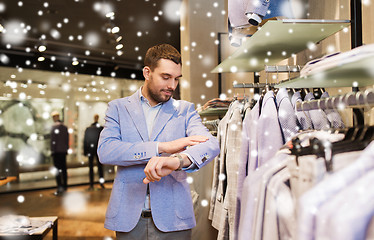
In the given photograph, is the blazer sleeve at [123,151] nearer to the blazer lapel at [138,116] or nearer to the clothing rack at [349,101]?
the blazer lapel at [138,116]

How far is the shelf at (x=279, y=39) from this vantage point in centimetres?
131

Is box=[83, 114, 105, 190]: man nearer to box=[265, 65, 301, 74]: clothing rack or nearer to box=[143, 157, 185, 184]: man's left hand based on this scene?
box=[265, 65, 301, 74]: clothing rack

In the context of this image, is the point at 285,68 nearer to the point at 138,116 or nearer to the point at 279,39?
the point at 279,39

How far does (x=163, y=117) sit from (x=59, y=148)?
554 centimetres

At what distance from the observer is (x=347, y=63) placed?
88cm

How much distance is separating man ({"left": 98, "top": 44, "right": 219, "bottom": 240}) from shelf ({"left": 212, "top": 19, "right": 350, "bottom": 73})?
0.42 meters

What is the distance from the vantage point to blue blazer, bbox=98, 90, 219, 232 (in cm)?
144

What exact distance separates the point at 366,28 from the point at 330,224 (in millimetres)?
1073

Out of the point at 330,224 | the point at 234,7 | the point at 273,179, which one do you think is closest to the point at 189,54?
the point at 234,7

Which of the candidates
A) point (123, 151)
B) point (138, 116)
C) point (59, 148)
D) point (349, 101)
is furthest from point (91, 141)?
point (349, 101)

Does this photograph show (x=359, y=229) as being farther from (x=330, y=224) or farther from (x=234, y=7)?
(x=234, y=7)

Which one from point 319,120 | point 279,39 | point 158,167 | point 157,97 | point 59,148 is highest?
point 279,39

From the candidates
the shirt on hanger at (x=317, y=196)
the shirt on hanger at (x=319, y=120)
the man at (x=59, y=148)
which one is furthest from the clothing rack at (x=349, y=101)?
the man at (x=59, y=148)

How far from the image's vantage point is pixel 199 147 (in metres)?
1.40
